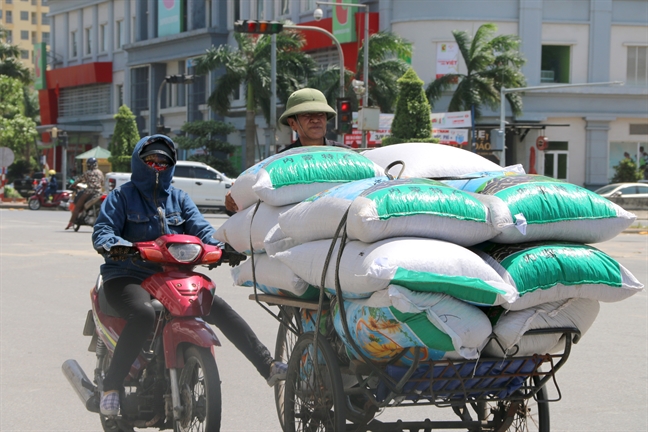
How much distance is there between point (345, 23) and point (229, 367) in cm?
3641

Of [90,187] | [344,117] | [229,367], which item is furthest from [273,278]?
[344,117]

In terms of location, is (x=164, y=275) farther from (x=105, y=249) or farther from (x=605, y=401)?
(x=605, y=401)

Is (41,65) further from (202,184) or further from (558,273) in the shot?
(558,273)

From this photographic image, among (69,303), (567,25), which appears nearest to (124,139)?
(567,25)

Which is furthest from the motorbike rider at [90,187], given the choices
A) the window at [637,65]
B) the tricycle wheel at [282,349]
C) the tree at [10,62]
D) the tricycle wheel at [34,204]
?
the tree at [10,62]

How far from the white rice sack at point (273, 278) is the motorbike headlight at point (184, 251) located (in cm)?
37

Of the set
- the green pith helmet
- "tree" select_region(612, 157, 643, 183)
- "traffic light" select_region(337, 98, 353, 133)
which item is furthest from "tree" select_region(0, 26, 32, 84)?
the green pith helmet

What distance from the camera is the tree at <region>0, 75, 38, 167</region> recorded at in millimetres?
55906

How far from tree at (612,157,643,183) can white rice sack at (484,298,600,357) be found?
39.2 meters

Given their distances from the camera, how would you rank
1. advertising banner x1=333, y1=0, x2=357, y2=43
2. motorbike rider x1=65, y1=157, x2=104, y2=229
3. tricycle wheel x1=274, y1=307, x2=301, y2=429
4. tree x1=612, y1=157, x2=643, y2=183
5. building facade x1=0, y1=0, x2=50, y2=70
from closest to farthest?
tricycle wheel x1=274, y1=307, x2=301, y2=429, motorbike rider x1=65, y1=157, x2=104, y2=229, tree x1=612, y1=157, x2=643, y2=183, advertising banner x1=333, y1=0, x2=357, y2=43, building facade x1=0, y1=0, x2=50, y2=70

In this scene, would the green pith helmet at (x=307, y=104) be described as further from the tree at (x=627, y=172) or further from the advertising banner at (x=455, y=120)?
the tree at (x=627, y=172)

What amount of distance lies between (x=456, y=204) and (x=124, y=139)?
46123 millimetres

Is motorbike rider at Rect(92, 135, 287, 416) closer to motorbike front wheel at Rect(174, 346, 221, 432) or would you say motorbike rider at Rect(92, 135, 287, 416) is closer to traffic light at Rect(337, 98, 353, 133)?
motorbike front wheel at Rect(174, 346, 221, 432)

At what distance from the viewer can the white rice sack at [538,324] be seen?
3.83m
